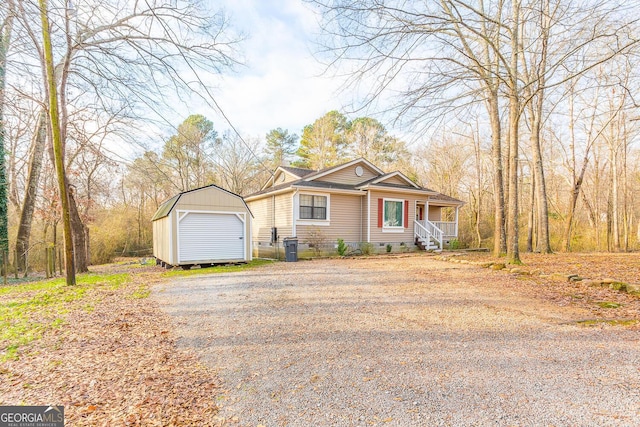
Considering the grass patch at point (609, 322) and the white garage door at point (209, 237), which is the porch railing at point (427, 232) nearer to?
the white garage door at point (209, 237)

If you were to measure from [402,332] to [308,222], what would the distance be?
9.67m

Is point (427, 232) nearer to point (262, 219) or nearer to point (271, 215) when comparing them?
point (271, 215)

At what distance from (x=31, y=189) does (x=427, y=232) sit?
1675 centimetres

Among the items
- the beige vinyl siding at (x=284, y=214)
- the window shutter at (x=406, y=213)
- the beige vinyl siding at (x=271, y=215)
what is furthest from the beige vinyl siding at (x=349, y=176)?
the window shutter at (x=406, y=213)

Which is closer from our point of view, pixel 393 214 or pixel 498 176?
pixel 498 176

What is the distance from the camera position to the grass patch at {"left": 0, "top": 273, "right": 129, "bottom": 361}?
3.82 m

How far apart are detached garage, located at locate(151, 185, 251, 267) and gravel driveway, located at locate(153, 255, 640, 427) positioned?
461 centimetres

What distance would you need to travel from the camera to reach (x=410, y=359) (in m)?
3.21

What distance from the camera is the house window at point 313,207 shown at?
13.6 meters

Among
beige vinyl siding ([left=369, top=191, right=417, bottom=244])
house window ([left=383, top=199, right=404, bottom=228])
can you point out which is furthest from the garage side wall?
house window ([left=383, top=199, right=404, bottom=228])

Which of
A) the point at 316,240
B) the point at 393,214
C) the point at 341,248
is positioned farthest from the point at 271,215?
the point at 393,214

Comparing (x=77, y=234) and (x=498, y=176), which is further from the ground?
(x=498, y=176)

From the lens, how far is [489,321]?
14.5 feet

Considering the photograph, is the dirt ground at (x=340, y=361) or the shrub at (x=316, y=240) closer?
the dirt ground at (x=340, y=361)
